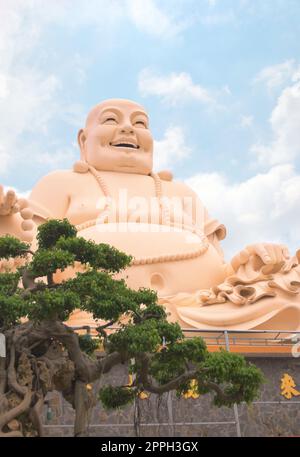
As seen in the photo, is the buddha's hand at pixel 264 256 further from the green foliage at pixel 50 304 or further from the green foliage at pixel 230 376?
the green foliage at pixel 50 304

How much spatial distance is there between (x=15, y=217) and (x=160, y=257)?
6.32ft

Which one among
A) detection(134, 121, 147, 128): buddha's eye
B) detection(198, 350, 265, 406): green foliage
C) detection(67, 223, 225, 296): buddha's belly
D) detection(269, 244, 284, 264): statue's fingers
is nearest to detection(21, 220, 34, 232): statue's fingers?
detection(67, 223, 225, 296): buddha's belly

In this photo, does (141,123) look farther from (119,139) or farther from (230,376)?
(230,376)

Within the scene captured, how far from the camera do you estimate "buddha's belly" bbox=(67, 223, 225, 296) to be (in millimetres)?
7734

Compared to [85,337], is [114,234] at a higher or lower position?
higher

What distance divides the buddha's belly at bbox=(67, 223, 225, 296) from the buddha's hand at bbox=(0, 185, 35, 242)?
3.01 feet

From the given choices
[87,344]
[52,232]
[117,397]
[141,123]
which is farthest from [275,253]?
[52,232]

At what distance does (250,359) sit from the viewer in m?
6.71

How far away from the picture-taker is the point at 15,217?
725 cm

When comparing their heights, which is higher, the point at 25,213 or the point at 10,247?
the point at 25,213

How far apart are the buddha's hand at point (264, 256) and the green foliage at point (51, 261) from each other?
389cm

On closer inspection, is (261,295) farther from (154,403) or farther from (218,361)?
(218,361)
